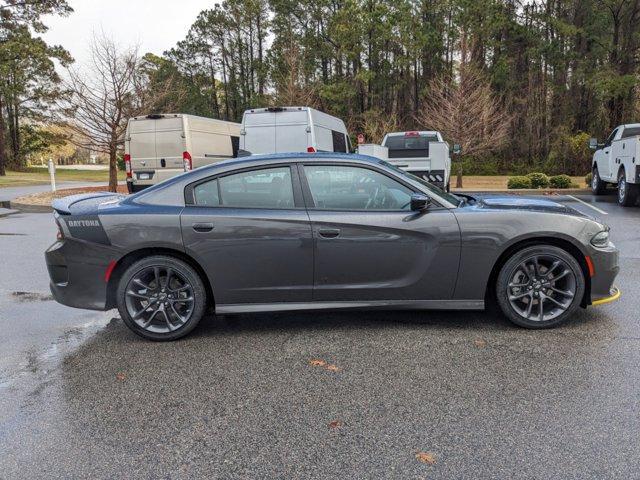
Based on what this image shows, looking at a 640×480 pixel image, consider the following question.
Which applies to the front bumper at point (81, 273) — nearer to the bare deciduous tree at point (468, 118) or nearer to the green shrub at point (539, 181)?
the green shrub at point (539, 181)

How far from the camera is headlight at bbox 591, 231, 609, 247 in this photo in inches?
171

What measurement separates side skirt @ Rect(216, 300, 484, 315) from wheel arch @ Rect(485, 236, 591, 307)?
31cm

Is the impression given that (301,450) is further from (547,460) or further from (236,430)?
(547,460)

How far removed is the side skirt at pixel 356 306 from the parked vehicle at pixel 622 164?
9.17 metres

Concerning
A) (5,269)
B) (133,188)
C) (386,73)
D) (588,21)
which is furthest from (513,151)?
(5,269)

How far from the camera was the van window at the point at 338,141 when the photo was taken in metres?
14.1

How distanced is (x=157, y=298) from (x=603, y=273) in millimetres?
3725

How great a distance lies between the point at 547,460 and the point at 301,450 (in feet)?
4.02

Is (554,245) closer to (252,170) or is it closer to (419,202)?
(419,202)

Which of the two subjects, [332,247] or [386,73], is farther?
[386,73]

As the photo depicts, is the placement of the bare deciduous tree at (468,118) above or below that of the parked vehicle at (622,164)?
above

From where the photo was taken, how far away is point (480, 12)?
42375mm

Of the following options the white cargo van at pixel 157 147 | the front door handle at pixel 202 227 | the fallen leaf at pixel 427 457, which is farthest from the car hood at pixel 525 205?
the white cargo van at pixel 157 147

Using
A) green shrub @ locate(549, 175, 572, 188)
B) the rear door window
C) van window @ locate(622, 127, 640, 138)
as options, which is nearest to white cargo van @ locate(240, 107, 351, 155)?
the rear door window
